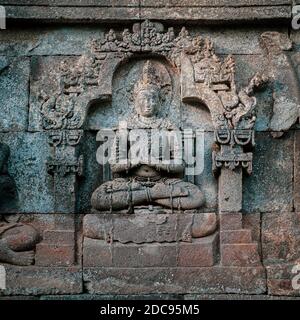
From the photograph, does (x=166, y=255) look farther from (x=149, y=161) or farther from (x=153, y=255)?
(x=149, y=161)

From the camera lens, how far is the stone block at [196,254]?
319 inches

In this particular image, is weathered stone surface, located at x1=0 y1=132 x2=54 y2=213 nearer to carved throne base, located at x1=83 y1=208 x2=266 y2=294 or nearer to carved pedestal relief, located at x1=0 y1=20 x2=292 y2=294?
carved pedestal relief, located at x1=0 y1=20 x2=292 y2=294

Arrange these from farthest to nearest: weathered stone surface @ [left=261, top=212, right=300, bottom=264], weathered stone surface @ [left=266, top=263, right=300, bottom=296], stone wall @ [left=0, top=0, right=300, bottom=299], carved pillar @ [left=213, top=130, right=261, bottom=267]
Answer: weathered stone surface @ [left=261, top=212, right=300, bottom=264]
carved pillar @ [left=213, top=130, right=261, bottom=267]
stone wall @ [left=0, top=0, right=300, bottom=299]
weathered stone surface @ [left=266, top=263, right=300, bottom=296]

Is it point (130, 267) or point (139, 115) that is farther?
point (139, 115)

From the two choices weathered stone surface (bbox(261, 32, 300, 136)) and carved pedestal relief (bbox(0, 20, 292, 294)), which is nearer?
carved pedestal relief (bbox(0, 20, 292, 294))

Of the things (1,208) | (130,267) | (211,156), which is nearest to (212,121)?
(211,156)

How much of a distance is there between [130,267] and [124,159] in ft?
3.97

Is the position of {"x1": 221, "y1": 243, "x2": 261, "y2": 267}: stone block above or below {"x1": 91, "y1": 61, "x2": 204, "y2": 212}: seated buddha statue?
below

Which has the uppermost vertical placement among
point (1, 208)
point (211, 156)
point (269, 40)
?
point (269, 40)

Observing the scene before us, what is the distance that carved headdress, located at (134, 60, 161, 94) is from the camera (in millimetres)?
8766

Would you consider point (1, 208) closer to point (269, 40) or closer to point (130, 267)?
point (130, 267)

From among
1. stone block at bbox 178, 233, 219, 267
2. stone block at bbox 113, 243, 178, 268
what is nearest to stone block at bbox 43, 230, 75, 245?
stone block at bbox 113, 243, 178, 268

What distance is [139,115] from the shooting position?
8812 mm
